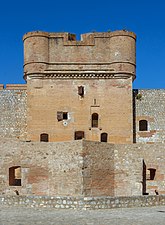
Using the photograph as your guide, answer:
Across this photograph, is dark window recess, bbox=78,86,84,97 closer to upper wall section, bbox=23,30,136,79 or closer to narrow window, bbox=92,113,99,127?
upper wall section, bbox=23,30,136,79

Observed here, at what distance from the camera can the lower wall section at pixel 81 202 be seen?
1611 centimetres

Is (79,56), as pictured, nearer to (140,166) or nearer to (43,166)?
(43,166)

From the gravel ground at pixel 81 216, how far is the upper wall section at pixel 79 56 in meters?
14.3

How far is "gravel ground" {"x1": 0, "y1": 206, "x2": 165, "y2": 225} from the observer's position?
13.2 m

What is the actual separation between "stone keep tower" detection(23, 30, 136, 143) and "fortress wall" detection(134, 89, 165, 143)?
7.37ft

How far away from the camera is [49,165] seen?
2361cm

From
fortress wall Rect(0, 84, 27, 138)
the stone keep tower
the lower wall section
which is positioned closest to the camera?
the lower wall section

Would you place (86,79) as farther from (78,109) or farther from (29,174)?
(29,174)

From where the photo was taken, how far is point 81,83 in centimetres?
2991

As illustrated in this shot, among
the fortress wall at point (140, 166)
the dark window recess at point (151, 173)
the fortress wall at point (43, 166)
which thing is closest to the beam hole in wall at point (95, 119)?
the fortress wall at point (140, 166)

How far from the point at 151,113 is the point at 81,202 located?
17.0 metres

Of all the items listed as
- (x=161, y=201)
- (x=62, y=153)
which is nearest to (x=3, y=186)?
(x=62, y=153)

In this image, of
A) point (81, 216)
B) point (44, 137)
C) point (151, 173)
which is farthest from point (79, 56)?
point (81, 216)

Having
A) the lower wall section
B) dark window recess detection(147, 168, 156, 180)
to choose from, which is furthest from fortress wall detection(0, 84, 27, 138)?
the lower wall section
